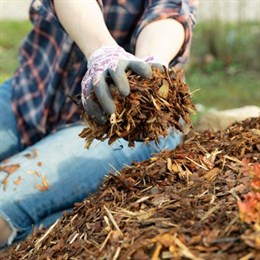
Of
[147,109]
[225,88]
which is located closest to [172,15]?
[147,109]

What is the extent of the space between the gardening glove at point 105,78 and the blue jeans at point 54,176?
61 cm

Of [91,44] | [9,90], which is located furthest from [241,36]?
[91,44]

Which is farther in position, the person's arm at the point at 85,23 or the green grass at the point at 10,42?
the green grass at the point at 10,42

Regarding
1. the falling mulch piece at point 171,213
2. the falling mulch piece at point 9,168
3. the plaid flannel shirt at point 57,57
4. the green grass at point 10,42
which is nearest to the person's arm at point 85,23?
the plaid flannel shirt at point 57,57

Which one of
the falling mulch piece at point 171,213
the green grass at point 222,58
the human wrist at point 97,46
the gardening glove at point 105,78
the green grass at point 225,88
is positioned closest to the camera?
the falling mulch piece at point 171,213

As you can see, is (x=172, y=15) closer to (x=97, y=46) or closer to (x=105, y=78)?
(x=97, y=46)

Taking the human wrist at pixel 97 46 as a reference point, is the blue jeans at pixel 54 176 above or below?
below

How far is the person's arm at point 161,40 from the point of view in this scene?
2336mm

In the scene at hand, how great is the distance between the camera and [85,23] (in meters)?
2.27

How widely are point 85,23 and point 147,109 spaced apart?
54 centimetres

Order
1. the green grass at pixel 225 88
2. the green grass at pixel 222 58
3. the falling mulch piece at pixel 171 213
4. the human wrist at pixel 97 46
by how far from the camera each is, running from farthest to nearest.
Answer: the green grass at pixel 222 58, the green grass at pixel 225 88, the human wrist at pixel 97 46, the falling mulch piece at pixel 171 213

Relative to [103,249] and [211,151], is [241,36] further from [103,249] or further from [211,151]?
[103,249]

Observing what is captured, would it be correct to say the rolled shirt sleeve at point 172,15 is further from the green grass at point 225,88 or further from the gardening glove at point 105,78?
the green grass at point 225,88

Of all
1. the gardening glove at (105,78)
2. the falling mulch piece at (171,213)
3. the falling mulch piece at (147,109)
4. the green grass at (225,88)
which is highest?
the gardening glove at (105,78)
